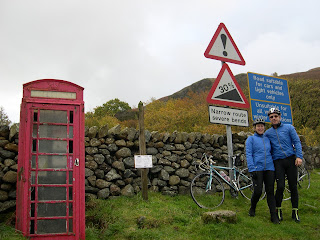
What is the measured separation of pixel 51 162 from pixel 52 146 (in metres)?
0.24

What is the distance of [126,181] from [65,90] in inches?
103

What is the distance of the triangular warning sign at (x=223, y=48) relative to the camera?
21.4 ft

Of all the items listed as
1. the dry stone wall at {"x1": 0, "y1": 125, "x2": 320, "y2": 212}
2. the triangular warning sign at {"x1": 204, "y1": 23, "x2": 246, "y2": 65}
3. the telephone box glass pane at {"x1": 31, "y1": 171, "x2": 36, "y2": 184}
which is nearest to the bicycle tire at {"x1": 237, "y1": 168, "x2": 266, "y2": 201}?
the dry stone wall at {"x1": 0, "y1": 125, "x2": 320, "y2": 212}

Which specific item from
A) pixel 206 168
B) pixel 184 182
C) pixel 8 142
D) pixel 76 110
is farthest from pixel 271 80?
pixel 8 142

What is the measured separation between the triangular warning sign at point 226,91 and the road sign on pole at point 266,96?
555 millimetres

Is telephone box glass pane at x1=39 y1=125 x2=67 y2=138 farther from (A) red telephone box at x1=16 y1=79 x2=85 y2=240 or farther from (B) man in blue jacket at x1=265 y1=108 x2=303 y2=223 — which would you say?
(B) man in blue jacket at x1=265 y1=108 x2=303 y2=223

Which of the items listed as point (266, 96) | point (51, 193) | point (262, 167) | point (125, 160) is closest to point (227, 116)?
point (266, 96)

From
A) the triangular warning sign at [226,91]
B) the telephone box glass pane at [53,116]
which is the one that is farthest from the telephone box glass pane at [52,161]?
the triangular warning sign at [226,91]

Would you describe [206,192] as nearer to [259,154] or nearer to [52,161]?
[259,154]

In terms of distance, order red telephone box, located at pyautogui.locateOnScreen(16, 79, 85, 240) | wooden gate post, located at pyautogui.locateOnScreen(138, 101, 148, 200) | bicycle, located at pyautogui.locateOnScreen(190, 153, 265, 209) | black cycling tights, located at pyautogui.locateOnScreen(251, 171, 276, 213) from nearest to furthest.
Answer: red telephone box, located at pyautogui.locateOnScreen(16, 79, 85, 240), black cycling tights, located at pyautogui.locateOnScreen(251, 171, 276, 213), wooden gate post, located at pyautogui.locateOnScreen(138, 101, 148, 200), bicycle, located at pyautogui.locateOnScreen(190, 153, 265, 209)

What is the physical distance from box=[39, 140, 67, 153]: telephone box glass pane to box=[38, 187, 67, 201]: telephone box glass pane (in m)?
0.55

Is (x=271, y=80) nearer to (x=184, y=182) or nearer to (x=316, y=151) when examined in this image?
(x=184, y=182)

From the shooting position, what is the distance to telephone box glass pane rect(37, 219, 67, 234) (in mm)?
4375

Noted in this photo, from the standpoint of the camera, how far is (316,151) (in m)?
11.6
